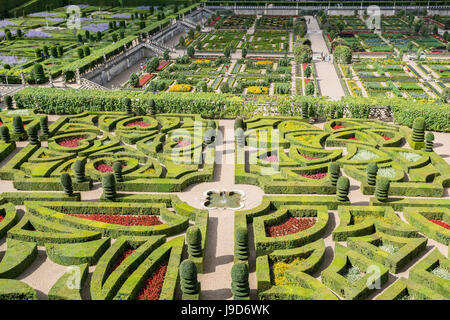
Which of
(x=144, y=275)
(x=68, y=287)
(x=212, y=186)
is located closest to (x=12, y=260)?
(x=68, y=287)

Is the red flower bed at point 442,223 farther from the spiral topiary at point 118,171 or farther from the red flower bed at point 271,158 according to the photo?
the spiral topiary at point 118,171

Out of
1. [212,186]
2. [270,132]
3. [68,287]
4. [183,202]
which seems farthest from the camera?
[270,132]

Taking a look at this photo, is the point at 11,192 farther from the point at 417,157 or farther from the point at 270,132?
the point at 417,157

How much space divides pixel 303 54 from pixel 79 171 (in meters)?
35.7

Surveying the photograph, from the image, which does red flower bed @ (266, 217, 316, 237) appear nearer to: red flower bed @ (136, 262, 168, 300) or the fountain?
the fountain

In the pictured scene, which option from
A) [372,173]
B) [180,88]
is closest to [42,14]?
[180,88]

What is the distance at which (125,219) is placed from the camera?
67.4 feet

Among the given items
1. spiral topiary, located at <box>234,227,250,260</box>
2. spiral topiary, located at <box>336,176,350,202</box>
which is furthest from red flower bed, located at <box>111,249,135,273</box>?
spiral topiary, located at <box>336,176,350,202</box>

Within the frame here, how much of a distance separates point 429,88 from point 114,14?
66952 mm

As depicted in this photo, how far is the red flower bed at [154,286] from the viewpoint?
15.8m

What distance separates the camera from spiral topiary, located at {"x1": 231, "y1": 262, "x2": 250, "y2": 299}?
48.3ft

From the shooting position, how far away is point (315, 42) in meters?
64.8

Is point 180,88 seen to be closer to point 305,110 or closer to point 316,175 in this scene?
point 305,110
